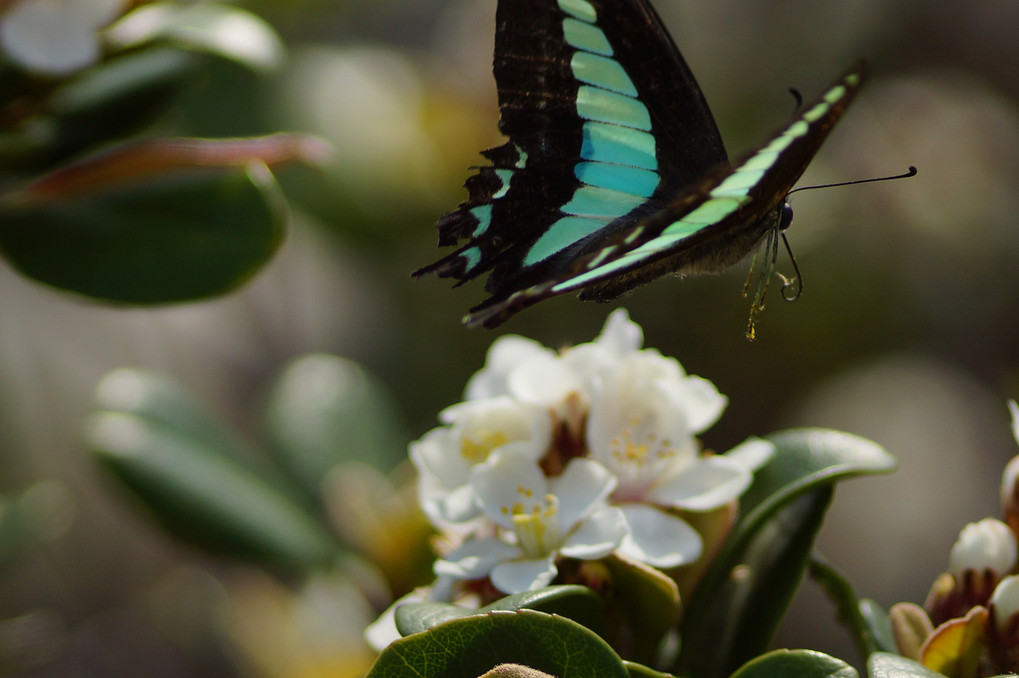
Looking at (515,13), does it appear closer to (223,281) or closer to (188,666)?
(223,281)

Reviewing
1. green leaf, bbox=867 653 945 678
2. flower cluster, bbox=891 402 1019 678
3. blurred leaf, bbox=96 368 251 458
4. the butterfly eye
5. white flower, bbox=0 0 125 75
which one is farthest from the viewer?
blurred leaf, bbox=96 368 251 458

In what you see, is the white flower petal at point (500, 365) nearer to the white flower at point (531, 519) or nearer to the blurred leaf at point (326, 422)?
the white flower at point (531, 519)

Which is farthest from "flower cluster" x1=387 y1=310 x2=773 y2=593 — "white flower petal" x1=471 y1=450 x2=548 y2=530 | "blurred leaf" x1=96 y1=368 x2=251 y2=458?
"blurred leaf" x1=96 y1=368 x2=251 y2=458

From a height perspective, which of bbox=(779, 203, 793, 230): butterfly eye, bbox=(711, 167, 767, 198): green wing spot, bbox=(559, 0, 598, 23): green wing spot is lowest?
bbox=(779, 203, 793, 230): butterfly eye

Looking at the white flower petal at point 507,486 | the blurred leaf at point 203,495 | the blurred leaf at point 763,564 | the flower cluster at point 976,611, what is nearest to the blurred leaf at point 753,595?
the blurred leaf at point 763,564

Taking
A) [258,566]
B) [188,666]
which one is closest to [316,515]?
[258,566]

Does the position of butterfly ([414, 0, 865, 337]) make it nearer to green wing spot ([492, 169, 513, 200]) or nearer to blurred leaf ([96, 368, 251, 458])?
green wing spot ([492, 169, 513, 200])
